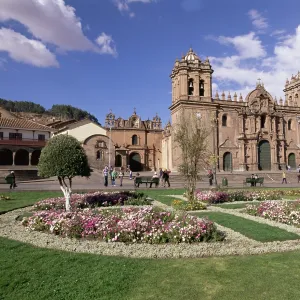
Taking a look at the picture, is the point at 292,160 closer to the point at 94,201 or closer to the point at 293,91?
the point at 293,91

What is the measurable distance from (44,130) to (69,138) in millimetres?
38177

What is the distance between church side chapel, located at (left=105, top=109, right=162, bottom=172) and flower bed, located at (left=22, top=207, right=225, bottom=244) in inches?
1711

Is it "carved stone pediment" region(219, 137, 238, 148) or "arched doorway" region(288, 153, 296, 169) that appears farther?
"arched doorway" region(288, 153, 296, 169)

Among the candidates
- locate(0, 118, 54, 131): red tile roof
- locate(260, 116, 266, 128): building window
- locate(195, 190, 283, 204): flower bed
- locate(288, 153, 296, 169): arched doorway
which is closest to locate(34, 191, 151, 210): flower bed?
locate(195, 190, 283, 204): flower bed

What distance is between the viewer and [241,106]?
151 feet

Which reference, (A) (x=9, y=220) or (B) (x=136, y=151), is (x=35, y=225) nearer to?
(A) (x=9, y=220)

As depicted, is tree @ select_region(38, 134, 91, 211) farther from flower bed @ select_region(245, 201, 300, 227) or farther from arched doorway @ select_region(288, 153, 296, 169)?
arched doorway @ select_region(288, 153, 296, 169)

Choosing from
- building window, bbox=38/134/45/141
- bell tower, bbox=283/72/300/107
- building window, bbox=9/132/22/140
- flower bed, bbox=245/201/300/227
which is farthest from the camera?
bell tower, bbox=283/72/300/107

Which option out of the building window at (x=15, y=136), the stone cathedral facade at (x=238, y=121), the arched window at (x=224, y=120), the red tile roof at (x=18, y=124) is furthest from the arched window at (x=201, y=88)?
the building window at (x=15, y=136)

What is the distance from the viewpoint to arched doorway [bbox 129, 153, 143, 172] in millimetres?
54812

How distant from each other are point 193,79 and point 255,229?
119 feet

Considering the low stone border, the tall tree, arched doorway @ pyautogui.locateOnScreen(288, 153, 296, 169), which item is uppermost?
the tall tree

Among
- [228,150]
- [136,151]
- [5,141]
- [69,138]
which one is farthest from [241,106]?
[69,138]

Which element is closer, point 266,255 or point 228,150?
point 266,255
